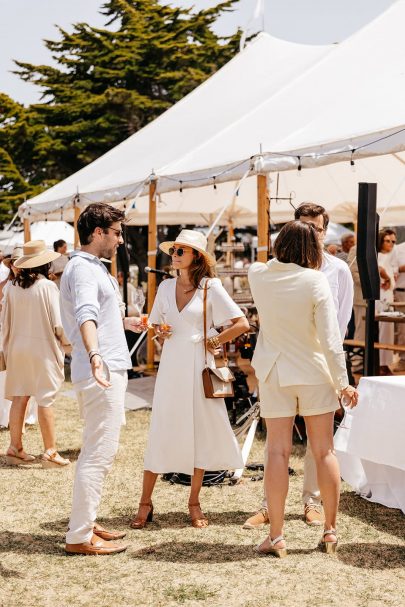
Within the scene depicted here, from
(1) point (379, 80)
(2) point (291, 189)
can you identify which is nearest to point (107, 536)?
(1) point (379, 80)

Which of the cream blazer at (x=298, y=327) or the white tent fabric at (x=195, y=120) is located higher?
the white tent fabric at (x=195, y=120)

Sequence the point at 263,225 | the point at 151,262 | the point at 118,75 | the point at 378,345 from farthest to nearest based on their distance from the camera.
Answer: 1. the point at 118,75
2. the point at 151,262
3. the point at 378,345
4. the point at 263,225

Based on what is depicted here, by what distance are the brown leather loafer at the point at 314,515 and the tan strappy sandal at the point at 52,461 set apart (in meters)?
2.24

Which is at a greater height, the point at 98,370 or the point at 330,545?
the point at 98,370

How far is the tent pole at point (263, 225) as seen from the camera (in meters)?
7.63

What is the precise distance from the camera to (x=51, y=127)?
1098 inches

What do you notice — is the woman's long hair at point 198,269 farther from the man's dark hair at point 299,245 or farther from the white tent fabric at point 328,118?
the white tent fabric at point 328,118

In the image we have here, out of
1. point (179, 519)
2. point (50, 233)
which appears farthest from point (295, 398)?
point (50, 233)

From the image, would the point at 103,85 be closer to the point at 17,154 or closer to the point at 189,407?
the point at 17,154

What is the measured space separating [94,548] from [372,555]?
4.57ft

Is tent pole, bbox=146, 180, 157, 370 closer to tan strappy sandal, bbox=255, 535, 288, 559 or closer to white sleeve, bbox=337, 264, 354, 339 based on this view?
white sleeve, bbox=337, 264, 354, 339

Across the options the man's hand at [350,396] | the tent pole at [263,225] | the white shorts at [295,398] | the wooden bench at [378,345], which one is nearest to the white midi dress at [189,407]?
the white shorts at [295,398]

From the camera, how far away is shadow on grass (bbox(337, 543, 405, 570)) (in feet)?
13.2

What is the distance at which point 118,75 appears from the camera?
2766cm
